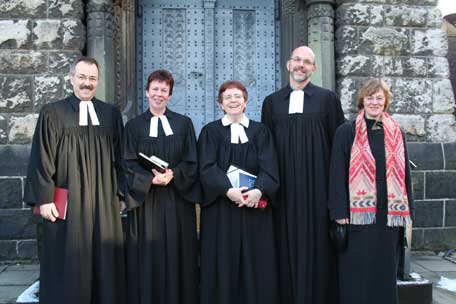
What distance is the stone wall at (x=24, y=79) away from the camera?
5.64 m

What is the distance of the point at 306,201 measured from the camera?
371 cm

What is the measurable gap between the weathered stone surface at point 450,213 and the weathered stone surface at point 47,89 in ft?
17.3

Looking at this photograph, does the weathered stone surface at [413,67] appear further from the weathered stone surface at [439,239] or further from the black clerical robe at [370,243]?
the black clerical robe at [370,243]

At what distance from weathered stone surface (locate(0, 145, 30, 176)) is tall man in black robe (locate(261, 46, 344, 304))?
3365mm

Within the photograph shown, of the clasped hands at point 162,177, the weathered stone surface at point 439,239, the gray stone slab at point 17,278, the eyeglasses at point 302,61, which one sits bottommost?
the gray stone slab at point 17,278

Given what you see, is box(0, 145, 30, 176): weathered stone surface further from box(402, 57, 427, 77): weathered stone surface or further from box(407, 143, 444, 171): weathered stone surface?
box(402, 57, 427, 77): weathered stone surface

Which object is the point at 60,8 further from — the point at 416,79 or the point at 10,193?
the point at 416,79

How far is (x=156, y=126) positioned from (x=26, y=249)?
3.08m

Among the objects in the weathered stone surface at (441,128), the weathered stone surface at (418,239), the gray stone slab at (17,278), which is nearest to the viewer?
the gray stone slab at (17,278)

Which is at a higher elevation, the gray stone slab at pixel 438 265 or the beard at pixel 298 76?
the beard at pixel 298 76

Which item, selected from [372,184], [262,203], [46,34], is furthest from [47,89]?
[372,184]

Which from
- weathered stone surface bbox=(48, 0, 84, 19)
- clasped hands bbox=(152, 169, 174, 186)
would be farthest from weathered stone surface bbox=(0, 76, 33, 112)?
clasped hands bbox=(152, 169, 174, 186)

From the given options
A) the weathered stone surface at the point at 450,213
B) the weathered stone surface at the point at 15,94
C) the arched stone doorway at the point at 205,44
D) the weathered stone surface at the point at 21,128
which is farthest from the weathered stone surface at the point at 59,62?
the weathered stone surface at the point at 450,213

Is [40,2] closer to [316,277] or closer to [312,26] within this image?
[312,26]
